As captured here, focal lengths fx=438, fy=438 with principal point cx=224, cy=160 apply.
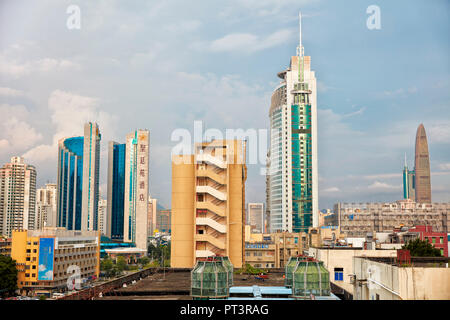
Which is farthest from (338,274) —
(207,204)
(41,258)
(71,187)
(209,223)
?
(71,187)

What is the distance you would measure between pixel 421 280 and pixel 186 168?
1169 centimetres

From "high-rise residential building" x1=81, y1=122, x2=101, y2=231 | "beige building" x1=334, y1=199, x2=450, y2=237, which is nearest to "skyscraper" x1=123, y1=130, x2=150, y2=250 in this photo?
"high-rise residential building" x1=81, y1=122, x2=101, y2=231

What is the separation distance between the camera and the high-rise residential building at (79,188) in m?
33.5

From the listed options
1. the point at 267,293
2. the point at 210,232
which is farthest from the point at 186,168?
the point at 267,293

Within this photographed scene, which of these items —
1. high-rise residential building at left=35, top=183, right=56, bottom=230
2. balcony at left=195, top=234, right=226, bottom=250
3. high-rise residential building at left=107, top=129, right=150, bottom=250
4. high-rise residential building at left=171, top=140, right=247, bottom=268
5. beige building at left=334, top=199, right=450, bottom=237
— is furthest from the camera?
high-rise residential building at left=107, top=129, right=150, bottom=250

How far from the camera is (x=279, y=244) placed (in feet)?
100

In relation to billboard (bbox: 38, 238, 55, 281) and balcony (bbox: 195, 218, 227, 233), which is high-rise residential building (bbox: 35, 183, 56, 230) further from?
balcony (bbox: 195, 218, 227, 233)

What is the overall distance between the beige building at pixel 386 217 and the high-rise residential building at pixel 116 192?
2842 centimetres

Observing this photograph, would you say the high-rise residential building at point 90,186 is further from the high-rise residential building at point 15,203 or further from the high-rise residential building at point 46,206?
the high-rise residential building at point 15,203

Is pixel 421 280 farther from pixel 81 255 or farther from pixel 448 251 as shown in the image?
pixel 81 255

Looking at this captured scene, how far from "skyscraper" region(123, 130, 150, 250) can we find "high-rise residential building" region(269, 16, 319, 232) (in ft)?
46.2

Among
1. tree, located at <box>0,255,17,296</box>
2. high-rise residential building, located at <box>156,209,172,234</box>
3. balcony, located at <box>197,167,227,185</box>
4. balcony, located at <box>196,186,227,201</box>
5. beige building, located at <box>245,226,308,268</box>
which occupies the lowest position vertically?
tree, located at <box>0,255,17,296</box>

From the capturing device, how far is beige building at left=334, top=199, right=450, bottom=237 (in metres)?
34.8

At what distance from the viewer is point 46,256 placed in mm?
28547
